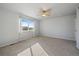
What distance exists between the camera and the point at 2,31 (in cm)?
341

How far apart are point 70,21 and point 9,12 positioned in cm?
480

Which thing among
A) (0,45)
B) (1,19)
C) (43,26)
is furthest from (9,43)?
(43,26)

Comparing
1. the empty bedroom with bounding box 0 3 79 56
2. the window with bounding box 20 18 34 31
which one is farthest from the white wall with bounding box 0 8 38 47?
the window with bounding box 20 18 34 31

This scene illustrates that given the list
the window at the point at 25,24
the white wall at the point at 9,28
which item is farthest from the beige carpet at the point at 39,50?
the window at the point at 25,24

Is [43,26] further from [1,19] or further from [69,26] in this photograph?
[1,19]

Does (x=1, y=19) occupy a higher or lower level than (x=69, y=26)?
higher

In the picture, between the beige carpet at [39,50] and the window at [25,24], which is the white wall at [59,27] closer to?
the window at [25,24]

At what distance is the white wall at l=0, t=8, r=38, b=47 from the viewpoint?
3407mm

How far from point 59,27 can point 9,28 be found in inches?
173

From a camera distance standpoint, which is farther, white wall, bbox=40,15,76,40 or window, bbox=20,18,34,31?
white wall, bbox=40,15,76,40

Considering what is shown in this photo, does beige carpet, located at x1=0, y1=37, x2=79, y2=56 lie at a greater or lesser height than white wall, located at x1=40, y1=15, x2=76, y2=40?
lesser

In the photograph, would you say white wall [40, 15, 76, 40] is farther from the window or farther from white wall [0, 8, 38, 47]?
white wall [0, 8, 38, 47]

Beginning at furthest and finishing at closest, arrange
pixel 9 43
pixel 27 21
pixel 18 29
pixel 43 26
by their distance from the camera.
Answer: pixel 43 26 < pixel 27 21 < pixel 18 29 < pixel 9 43

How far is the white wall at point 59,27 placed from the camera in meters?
5.05
